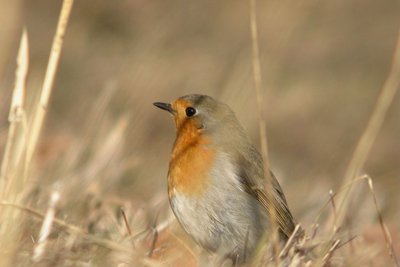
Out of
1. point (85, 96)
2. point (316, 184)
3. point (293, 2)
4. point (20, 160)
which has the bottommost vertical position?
point (85, 96)

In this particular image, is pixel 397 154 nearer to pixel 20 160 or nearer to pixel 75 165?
pixel 75 165

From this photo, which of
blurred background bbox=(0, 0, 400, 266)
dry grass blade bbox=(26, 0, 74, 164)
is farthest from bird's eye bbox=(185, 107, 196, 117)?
dry grass blade bbox=(26, 0, 74, 164)

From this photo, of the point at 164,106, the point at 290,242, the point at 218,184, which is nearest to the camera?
the point at 290,242

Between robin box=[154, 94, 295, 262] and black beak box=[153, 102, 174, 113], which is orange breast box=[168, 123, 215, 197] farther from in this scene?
black beak box=[153, 102, 174, 113]

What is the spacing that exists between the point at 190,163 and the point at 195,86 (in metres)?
6.00

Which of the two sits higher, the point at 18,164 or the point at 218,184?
the point at 18,164

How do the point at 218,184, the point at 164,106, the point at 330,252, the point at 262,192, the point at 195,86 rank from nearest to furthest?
the point at 330,252
the point at 218,184
the point at 262,192
the point at 164,106
the point at 195,86

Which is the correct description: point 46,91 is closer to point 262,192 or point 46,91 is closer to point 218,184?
point 218,184

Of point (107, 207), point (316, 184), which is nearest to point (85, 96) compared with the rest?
point (316, 184)

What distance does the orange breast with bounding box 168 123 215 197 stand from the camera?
6336 mm

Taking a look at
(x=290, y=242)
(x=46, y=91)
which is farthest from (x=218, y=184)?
(x=46, y=91)

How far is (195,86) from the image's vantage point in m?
A: 12.4

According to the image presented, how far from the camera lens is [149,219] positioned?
660cm

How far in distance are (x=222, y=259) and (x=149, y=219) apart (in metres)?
0.61
